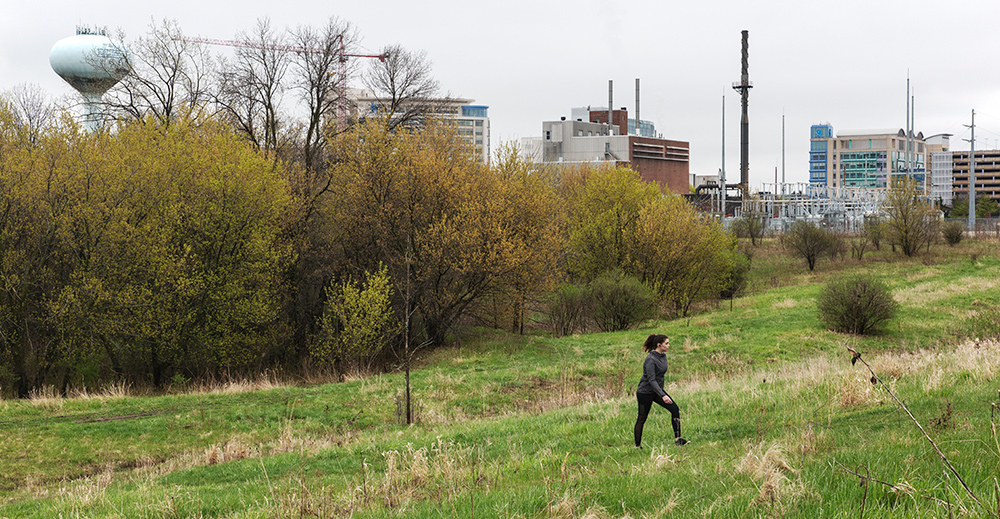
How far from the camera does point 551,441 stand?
1018 cm

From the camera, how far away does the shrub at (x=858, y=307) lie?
26.1m

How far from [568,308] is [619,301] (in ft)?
8.66


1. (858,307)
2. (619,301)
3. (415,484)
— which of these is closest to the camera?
(415,484)

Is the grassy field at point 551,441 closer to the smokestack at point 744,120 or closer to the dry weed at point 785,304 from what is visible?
the dry weed at point 785,304

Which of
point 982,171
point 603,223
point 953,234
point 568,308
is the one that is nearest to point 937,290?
point 603,223

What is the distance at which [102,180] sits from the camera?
76.0 feet

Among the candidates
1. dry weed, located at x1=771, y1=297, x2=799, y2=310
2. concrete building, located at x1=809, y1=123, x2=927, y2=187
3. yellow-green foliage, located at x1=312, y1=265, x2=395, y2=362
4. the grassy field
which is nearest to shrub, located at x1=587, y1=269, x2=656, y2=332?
the grassy field

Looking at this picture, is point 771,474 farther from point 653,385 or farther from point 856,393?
point 856,393

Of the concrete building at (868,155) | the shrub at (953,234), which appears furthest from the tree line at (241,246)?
A: the concrete building at (868,155)

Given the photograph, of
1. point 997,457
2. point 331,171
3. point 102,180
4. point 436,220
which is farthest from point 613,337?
point 997,457

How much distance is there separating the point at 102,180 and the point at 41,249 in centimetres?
262

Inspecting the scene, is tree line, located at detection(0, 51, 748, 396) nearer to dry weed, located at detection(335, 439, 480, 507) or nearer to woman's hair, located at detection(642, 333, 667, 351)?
woman's hair, located at detection(642, 333, 667, 351)

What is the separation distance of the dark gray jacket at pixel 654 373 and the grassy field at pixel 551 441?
663 mm

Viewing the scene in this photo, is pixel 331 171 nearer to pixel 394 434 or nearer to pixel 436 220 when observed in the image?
pixel 436 220
